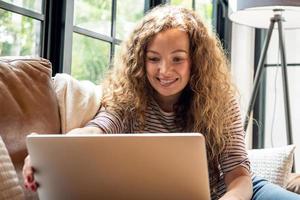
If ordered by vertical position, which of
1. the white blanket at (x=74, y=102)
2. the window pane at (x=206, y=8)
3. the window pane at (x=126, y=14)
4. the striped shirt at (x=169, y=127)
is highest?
the window pane at (x=206, y=8)

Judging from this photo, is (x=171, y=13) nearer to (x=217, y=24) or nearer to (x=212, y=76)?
(x=212, y=76)

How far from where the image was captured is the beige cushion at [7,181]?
3.48ft

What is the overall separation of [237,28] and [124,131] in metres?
2.25

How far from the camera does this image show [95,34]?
2.24m

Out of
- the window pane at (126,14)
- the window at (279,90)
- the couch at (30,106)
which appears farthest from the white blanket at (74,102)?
the window at (279,90)

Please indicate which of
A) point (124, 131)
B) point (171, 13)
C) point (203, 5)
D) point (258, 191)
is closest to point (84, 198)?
point (124, 131)

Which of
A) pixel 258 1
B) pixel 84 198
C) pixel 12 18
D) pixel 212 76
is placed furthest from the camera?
pixel 258 1

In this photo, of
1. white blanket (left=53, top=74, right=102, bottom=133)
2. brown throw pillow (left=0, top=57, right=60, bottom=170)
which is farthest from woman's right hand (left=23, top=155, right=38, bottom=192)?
white blanket (left=53, top=74, right=102, bottom=133)

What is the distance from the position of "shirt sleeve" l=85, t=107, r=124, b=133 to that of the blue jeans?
44cm

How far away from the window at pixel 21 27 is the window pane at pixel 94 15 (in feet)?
0.69

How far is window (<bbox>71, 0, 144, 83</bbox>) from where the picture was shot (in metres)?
2.17

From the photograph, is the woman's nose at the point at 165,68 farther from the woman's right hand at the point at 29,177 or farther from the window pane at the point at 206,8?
the window pane at the point at 206,8

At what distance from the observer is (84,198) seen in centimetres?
107

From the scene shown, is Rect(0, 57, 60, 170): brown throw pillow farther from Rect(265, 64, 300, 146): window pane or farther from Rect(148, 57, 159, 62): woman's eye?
Rect(265, 64, 300, 146): window pane
